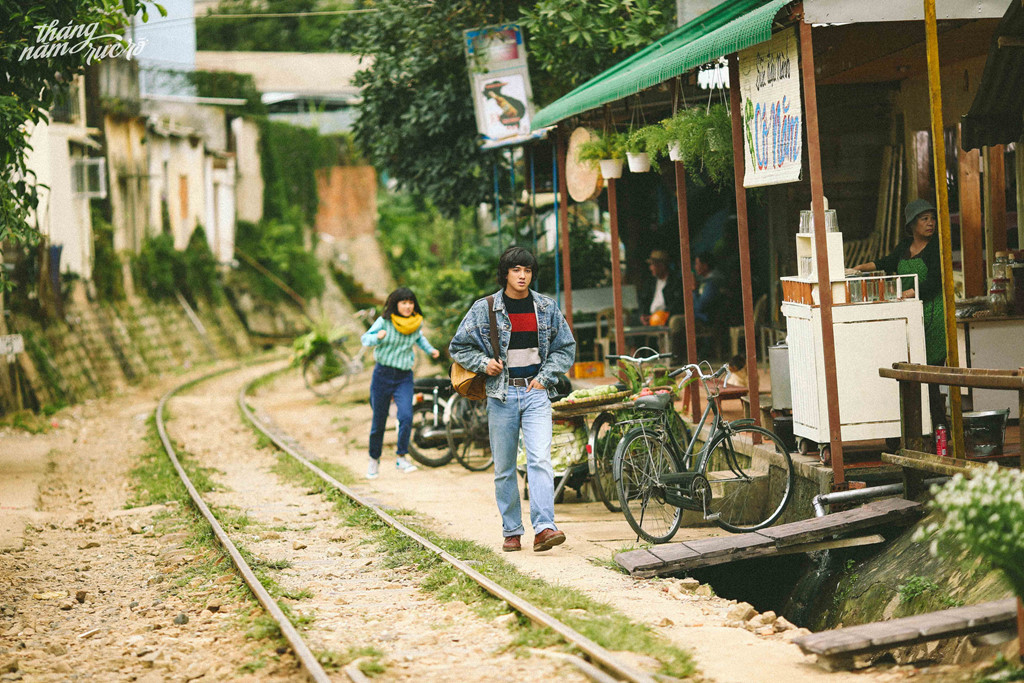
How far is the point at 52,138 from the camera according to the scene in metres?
22.1

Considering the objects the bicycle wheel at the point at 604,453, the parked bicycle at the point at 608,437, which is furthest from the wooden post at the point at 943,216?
the bicycle wheel at the point at 604,453

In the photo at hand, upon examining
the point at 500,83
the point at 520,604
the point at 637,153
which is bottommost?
the point at 520,604

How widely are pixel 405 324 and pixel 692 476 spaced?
4.33 m

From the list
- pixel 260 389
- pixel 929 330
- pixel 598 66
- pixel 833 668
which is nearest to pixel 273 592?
pixel 833 668

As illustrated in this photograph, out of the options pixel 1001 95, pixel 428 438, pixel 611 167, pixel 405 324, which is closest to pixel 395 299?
pixel 405 324

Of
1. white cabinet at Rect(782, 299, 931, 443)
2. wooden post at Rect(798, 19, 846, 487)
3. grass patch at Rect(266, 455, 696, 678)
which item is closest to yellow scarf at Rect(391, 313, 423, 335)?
grass patch at Rect(266, 455, 696, 678)

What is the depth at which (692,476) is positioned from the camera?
7977mm

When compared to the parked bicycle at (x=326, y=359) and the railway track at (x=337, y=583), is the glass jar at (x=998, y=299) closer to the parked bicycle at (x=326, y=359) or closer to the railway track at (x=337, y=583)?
the railway track at (x=337, y=583)

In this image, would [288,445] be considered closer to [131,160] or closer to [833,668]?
[833,668]

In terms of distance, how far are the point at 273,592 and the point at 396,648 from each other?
1.47 metres

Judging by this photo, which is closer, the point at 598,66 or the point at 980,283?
the point at 980,283

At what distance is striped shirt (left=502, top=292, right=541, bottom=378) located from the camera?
24.8 feet

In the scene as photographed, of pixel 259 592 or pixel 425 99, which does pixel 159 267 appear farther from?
pixel 259 592

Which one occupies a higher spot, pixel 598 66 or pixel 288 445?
pixel 598 66
